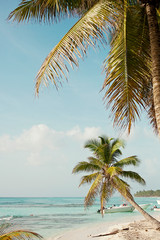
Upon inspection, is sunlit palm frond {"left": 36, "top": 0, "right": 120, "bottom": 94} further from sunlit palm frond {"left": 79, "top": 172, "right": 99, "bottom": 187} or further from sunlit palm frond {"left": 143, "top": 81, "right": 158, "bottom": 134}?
sunlit palm frond {"left": 79, "top": 172, "right": 99, "bottom": 187}

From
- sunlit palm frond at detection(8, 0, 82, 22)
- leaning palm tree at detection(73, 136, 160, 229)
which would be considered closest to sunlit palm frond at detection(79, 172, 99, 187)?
leaning palm tree at detection(73, 136, 160, 229)

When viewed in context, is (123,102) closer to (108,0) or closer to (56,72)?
(56,72)

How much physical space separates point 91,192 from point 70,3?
1016 cm

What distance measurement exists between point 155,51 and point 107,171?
10.4 m

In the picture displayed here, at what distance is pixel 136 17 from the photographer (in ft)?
14.9

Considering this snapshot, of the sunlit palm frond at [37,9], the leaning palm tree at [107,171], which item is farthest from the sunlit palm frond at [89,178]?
the sunlit palm frond at [37,9]

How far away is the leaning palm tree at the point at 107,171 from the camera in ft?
41.1

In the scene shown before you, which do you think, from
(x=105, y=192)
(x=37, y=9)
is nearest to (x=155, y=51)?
(x=37, y=9)

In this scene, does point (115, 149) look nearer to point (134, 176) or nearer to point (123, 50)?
point (134, 176)

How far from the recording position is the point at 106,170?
1416 centimetres

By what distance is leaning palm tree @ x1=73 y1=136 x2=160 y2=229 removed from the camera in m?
12.5

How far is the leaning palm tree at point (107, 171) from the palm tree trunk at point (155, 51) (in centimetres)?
923

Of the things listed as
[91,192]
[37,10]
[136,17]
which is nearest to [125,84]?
→ [136,17]

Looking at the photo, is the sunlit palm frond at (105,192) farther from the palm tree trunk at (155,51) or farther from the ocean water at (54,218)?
the palm tree trunk at (155,51)
